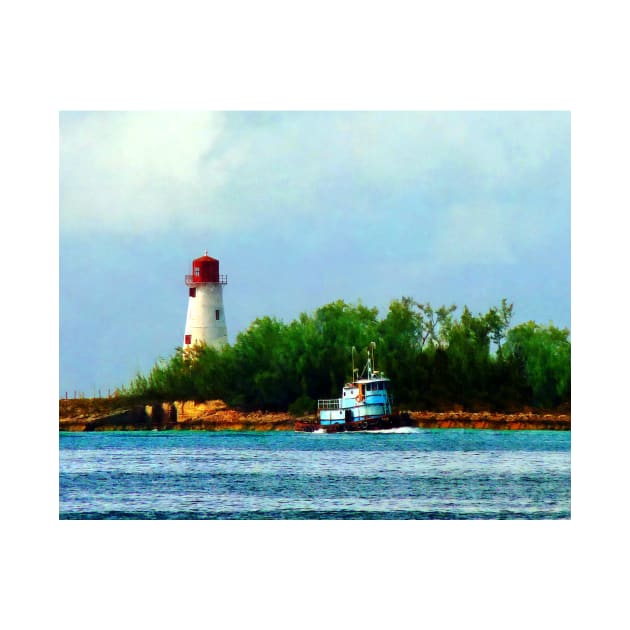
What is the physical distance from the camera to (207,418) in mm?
24438

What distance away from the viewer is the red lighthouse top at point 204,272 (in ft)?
69.3

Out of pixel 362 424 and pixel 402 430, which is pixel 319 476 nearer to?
pixel 402 430

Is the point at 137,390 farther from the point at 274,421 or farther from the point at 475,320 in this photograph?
the point at 475,320

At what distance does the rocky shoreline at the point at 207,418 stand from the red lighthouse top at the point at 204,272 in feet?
10.8

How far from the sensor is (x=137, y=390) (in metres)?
24.3

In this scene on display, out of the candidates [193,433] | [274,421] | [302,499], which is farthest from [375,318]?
[302,499]

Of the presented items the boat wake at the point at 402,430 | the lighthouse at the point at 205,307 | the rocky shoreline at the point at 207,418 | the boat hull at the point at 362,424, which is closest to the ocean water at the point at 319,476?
the boat wake at the point at 402,430

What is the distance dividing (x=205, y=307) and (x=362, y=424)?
3.96m

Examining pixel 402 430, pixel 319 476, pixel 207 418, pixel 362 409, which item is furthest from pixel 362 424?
pixel 319 476

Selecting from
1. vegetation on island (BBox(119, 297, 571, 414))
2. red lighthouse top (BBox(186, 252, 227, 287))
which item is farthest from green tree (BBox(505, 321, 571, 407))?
red lighthouse top (BBox(186, 252, 227, 287))

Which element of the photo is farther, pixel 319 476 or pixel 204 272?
pixel 204 272

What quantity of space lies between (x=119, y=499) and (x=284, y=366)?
26.6 ft

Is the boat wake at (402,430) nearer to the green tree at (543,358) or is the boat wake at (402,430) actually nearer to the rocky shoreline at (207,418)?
the rocky shoreline at (207,418)

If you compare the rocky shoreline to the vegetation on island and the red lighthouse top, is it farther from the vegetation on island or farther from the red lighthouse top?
A: the red lighthouse top
